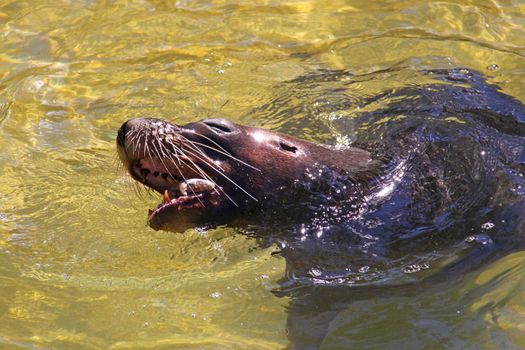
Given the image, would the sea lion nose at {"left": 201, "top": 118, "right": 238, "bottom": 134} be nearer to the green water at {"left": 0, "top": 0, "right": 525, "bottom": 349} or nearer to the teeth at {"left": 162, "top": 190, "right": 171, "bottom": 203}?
the teeth at {"left": 162, "top": 190, "right": 171, "bottom": 203}

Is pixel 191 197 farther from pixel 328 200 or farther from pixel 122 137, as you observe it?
pixel 328 200

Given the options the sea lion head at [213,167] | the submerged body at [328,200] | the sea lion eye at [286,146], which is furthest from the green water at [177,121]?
the sea lion eye at [286,146]

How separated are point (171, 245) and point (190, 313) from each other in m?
0.77

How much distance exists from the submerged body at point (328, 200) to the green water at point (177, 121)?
6.6 inches

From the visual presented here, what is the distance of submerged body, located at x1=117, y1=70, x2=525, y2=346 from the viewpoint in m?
4.43

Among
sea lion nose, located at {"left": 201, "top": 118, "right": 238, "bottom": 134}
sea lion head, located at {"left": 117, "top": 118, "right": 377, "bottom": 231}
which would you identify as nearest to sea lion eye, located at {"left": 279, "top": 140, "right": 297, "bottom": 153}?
sea lion head, located at {"left": 117, "top": 118, "right": 377, "bottom": 231}

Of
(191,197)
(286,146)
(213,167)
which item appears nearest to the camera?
(191,197)

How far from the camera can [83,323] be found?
173 inches

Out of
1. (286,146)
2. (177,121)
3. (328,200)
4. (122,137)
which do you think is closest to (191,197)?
(122,137)

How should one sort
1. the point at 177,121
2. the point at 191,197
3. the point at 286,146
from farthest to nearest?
1. the point at 177,121
2. the point at 286,146
3. the point at 191,197

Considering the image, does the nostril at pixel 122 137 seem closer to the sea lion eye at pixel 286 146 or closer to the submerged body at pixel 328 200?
the submerged body at pixel 328 200

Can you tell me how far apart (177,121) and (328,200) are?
209cm

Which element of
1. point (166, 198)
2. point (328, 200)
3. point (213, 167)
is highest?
point (213, 167)

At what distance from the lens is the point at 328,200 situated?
468 cm
